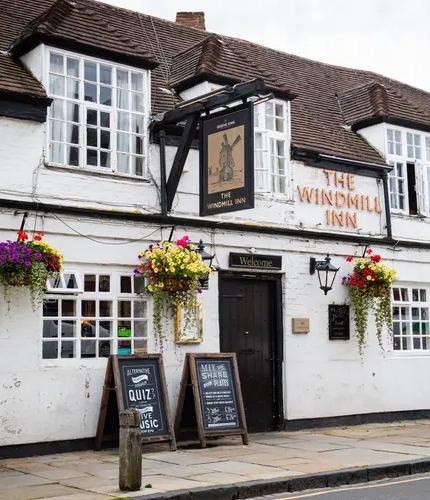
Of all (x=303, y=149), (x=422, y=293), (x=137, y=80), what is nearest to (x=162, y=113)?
(x=137, y=80)

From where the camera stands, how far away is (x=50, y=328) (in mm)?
11086

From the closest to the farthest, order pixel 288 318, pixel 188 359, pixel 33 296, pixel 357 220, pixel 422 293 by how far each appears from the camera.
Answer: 1. pixel 33 296
2. pixel 188 359
3. pixel 288 318
4. pixel 357 220
5. pixel 422 293

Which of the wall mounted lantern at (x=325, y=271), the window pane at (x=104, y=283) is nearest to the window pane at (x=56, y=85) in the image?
the window pane at (x=104, y=283)

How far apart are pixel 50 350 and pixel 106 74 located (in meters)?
4.11

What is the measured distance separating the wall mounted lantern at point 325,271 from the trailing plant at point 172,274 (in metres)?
2.44

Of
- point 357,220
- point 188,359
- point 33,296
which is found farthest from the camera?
point 357,220

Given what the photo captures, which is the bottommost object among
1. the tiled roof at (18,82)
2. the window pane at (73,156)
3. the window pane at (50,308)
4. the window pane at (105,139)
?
the window pane at (50,308)

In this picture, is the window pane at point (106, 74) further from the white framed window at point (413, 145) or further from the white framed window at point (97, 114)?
the white framed window at point (413, 145)

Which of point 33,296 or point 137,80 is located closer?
point 33,296

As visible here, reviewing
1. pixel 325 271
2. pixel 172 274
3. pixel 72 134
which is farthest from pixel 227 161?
pixel 325 271

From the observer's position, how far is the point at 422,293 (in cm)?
1590

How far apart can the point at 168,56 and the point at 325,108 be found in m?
3.51

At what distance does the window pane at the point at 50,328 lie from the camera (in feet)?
36.2

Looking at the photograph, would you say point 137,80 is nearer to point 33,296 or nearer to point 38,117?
point 38,117
